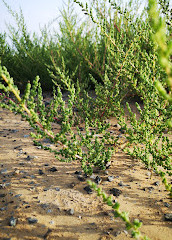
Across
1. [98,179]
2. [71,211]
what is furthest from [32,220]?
[98,179]

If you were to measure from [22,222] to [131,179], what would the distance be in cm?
122

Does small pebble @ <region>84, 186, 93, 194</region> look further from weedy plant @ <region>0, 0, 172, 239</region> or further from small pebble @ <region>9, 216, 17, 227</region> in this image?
small pebble @ <region>9, 216, 17, 227</region>

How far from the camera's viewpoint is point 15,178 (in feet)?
7.43

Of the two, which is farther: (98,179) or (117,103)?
(117,103)

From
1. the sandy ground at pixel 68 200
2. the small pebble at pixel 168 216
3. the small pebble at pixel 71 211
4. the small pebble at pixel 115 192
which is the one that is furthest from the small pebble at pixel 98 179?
the small pebble at pixel 168 216

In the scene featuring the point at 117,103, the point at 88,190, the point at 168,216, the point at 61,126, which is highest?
the point at 117,103

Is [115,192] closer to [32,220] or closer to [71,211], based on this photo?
[71,211]

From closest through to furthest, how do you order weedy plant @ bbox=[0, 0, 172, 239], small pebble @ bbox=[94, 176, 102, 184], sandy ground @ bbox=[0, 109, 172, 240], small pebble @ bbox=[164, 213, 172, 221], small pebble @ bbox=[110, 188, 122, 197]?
weedy plant @ bbox=[0, 0, 172, 239] < sandy ground @ bbox=[0, 109, 172, 240] < small pebble @ bbox=[164, 213, 172, 221] < small pebble @ bbox=[110, 188, 122, 197] < small pebble @ bbox=[94, 176, 102, 184]

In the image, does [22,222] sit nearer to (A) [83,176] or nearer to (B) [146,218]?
(A) [83,176]

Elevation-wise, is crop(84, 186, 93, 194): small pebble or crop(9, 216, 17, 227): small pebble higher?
crop(84, 186, 93, 194): small pebble

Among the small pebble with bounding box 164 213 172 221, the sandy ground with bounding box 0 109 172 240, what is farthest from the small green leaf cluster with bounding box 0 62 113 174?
the small pebble with bounding box 164 213 172 221

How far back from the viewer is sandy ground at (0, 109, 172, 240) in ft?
5.46

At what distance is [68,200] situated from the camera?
6.50 ft

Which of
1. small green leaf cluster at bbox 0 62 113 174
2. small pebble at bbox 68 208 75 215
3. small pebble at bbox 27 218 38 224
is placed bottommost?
small pebble at bbox 27 218 38 224
